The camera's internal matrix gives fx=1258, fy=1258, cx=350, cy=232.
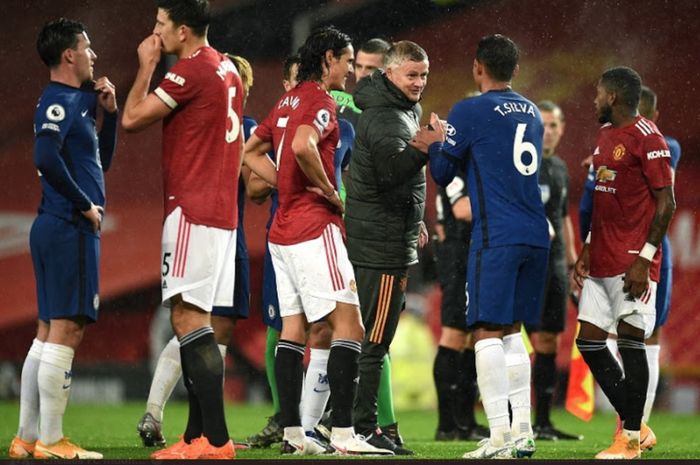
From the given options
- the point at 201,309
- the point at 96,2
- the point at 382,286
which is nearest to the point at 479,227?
the point at 382,286

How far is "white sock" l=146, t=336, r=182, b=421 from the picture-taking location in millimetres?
6156

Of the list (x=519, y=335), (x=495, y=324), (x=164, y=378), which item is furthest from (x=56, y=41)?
(x=519, y=335)

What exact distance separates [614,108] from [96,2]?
6021 millimetres

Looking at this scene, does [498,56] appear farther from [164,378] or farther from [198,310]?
[164,378]

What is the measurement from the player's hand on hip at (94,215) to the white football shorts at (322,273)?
833 mm

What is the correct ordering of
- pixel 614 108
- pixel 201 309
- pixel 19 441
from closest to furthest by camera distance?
pixel 201 309, pixel 19 441, pixel 614 108

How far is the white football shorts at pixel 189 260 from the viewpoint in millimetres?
4984

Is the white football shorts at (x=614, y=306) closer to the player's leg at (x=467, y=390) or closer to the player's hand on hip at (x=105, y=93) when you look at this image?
the player's leg at (x=467, y=390)

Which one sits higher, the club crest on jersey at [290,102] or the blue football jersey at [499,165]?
the club crest on jersey at [290,102]

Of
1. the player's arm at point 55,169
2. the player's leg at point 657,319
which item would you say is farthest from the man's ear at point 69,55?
the player's leg at point 657,319

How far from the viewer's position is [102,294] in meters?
10.6

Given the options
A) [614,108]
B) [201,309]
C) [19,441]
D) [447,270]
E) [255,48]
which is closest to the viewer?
[201,309]

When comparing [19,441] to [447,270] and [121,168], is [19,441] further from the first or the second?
[121,168]

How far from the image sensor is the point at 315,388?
233 inches
